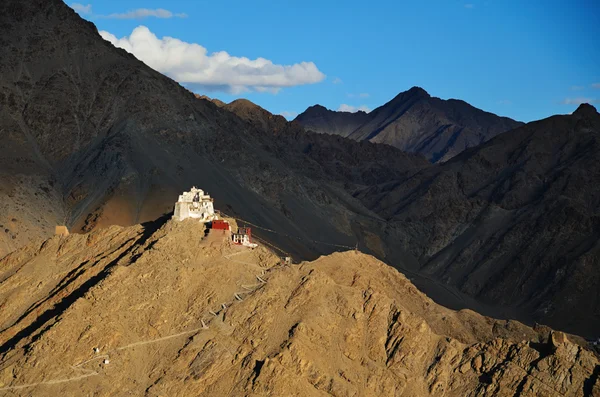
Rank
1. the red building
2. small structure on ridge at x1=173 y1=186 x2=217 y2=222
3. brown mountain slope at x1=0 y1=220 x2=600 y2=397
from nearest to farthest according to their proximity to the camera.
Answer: brown mountain slope at x1=0 y1=220 x2=600 y2=397, the red building, small structure on ridge at x1=173 y1=186 x2=217 y2=222

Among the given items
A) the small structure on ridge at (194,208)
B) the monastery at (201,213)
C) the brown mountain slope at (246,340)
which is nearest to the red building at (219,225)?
the monastery at (201,213)

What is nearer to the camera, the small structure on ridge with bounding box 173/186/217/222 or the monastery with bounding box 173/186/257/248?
the monastery with bounding box 173/186/257/248

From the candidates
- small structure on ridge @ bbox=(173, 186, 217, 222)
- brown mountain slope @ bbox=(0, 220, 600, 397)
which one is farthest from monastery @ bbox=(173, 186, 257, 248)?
brown mountain slope @ bbox=(0, 220, 600, 397)

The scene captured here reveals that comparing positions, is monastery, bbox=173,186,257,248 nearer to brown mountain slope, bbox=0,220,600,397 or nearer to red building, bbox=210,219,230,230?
red building, bbox=210,219,230,230

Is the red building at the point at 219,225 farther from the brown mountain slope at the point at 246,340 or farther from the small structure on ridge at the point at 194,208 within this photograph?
the small structure on ridge at the point at 194,208

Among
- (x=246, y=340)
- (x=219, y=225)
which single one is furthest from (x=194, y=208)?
(x=246, y=340)

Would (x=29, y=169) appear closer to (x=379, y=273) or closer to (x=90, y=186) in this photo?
(x=90, y=186)

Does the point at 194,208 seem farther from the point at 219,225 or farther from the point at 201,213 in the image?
the point at 219,225
